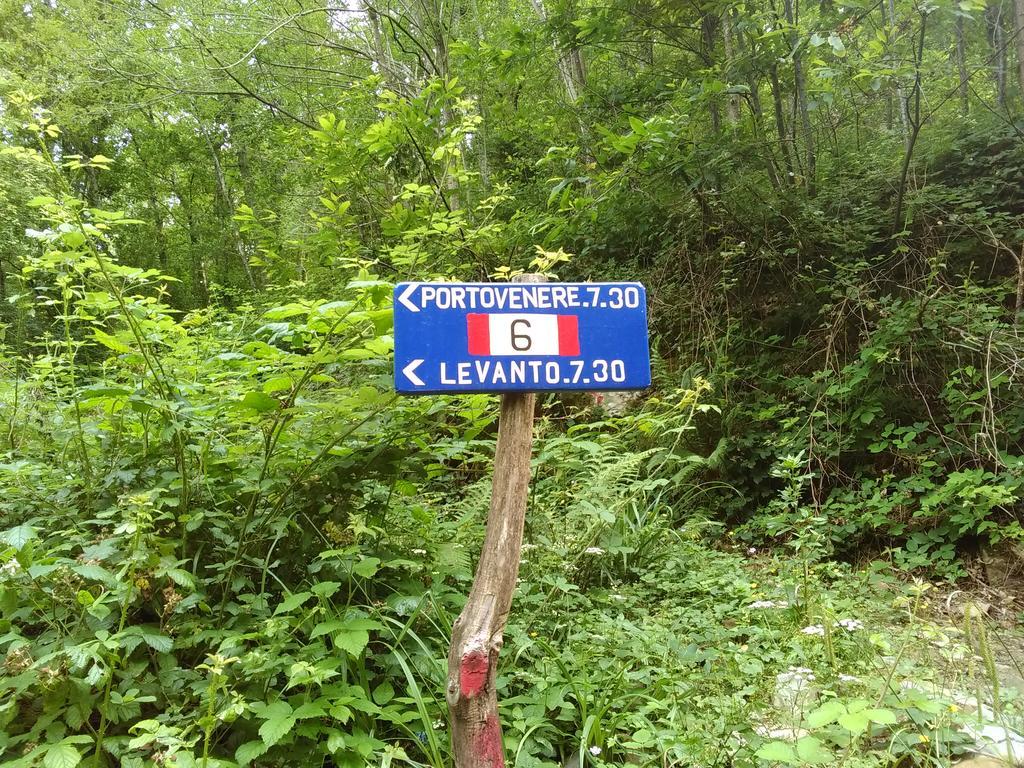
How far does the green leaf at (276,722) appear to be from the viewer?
149 cm

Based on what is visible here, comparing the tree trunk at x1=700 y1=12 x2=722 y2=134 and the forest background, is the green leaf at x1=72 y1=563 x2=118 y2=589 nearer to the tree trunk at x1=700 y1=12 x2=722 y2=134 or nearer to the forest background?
the forest background

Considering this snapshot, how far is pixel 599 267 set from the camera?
5855mm

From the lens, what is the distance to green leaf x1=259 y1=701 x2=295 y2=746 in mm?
1487

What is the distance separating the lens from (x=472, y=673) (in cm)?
142

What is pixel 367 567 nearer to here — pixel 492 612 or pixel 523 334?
pixel 492 612

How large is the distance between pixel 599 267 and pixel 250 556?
4.56 meters

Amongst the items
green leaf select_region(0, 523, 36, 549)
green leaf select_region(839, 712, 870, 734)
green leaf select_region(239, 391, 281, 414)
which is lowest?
green leaf select_region(839, 712, 870, 734)

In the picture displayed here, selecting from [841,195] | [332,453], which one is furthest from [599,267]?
[332,453]

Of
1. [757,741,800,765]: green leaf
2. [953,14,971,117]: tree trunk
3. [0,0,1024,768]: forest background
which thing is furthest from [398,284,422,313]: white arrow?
[953,14,971,117]: tree trunk

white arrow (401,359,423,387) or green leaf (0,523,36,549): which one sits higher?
white arrow (401,359,423,387)

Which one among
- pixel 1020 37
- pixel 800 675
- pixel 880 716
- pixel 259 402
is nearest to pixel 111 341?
pixel 259 402

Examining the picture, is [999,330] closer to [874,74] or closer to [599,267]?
[874,74]

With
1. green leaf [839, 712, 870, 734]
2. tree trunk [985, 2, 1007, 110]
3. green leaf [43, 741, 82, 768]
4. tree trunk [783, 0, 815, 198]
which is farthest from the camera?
tree trunk [985, 2, 1007, 110]

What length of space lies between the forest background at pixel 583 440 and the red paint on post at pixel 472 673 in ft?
1.15
